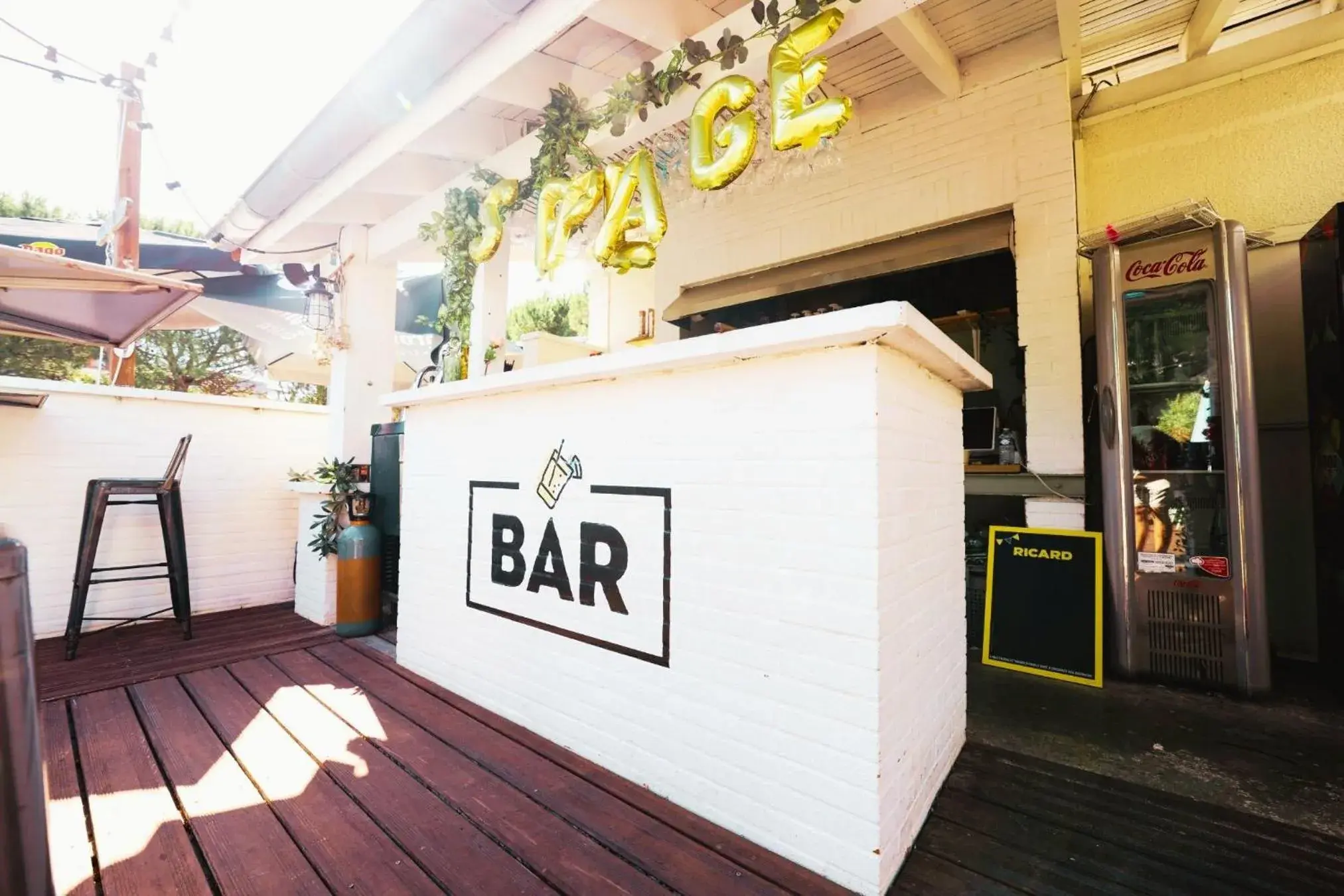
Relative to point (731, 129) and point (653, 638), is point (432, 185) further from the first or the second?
point (653, 638)

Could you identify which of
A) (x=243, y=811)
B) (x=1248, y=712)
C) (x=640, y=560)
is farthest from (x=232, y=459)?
(x=1248, y=712)

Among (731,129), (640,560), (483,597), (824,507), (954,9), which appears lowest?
(483,597)

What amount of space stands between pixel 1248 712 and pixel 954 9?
3713mm

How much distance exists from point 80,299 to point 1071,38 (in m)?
5.16

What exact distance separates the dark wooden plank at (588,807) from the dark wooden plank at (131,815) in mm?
775

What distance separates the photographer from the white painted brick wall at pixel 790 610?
1.42 metres

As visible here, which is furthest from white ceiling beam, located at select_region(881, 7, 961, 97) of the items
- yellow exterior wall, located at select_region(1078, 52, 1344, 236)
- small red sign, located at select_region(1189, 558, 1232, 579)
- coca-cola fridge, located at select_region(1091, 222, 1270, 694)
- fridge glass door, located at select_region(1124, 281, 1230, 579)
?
small red sign, located at select_region(1189, 558, 1232, 579)

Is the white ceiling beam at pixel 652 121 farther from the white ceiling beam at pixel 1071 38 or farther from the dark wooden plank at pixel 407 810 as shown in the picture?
the dark wooden plank at pixel 407 810

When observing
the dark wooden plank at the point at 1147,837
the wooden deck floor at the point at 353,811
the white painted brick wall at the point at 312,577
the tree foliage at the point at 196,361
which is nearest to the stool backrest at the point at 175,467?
the white painted brick wall at the point at 312,577

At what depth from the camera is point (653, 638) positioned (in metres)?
1.85

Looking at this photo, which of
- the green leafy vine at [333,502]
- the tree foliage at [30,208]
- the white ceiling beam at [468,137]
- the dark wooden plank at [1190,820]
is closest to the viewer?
the dark wooden plank at [1190,820]

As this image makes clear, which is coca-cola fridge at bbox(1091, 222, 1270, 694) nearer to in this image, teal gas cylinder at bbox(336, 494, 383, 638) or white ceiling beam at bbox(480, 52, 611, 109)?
white ceiling beam at bbox(480, 52, 611, 109)

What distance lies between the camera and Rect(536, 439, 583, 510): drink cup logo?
2.16m

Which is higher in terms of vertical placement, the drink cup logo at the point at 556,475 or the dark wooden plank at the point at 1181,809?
the drink cup logo at the point at 556,475
